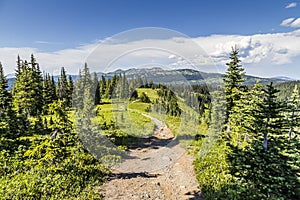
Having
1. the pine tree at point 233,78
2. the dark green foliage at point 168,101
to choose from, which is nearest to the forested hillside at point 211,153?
the pine tree at point 233,78

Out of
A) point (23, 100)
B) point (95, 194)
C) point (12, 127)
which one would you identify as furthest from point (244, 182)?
point (23, 100)

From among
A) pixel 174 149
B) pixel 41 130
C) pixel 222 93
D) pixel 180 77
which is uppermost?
pixel 180 77

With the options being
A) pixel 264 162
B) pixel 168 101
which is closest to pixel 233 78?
pixel 264 162

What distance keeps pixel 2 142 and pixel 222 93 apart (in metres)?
17.0

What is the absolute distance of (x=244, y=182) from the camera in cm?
1066

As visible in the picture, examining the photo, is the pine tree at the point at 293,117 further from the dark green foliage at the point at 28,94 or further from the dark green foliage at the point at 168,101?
the dark green foliage at the point at 28,94

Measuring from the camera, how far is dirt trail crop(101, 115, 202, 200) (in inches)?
443

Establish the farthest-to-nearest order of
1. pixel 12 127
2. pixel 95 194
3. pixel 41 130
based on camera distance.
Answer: pixel 41 130
pixel 12 127
pixel 95 194

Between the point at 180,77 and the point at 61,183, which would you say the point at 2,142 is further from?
the point at 180,77

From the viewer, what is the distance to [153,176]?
45.6ft

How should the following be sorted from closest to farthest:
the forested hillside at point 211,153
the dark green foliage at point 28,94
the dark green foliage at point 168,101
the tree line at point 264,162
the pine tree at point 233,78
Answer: the tree line at point 264,162 → the forested hillside at point 211,153 → the pine tree at point 233,78 → the dark green foliage at point 28,94 → the dark green foliage at point 168,101

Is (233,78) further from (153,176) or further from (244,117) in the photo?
(153,176)

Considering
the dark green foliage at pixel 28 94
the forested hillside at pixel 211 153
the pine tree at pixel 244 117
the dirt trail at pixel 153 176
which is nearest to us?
the forested hillside at pixel 211 153

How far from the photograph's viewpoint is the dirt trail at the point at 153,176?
36.9ft
